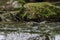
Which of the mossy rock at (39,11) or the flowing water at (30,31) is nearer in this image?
the flowing water at (30,31)

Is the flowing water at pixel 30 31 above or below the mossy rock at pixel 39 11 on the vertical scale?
below

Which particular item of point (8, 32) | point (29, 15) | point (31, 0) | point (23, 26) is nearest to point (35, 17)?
point (29, 15)

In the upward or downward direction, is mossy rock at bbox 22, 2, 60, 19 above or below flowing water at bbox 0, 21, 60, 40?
above

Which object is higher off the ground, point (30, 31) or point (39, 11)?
point (39, 11)

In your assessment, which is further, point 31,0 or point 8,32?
point 31,0

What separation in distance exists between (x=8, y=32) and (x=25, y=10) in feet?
7.10

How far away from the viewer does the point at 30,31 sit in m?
7.63

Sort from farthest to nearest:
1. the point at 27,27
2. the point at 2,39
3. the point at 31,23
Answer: the point at 31,23
the point at 27,27
the point at 2,39

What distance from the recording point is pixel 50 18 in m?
8.97

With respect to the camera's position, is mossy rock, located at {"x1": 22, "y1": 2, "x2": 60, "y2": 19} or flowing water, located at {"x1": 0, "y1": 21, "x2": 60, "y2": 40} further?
mossy rock, located at {"x1": 22, "y1": 2, "x2": 60, "y2": 19}

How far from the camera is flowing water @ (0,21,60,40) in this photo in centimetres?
712

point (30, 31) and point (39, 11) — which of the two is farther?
point (39, 11)

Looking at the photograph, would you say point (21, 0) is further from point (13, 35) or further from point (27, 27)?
point (13, 35)

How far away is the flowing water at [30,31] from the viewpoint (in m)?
7.12
